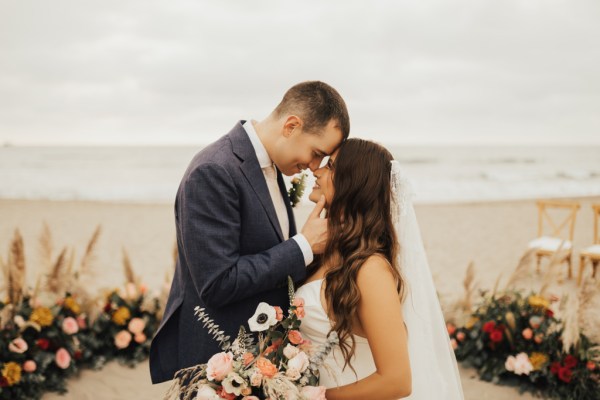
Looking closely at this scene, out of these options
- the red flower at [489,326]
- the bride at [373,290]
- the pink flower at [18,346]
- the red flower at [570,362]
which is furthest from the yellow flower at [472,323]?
the pink flower at [18,346]

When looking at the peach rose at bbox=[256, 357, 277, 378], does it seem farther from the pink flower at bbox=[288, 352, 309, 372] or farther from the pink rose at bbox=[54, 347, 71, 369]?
the pink rose at bbox=[54, 347, 71, 369]

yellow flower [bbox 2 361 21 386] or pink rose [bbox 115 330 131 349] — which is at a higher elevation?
yellow flower [bbox 2 361 21 386]

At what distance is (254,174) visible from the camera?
2.58 meters

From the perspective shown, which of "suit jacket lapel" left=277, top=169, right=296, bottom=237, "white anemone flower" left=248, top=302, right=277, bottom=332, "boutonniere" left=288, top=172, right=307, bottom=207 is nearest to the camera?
"white anemone flower" left=248, top=302, right=277, bottom=332

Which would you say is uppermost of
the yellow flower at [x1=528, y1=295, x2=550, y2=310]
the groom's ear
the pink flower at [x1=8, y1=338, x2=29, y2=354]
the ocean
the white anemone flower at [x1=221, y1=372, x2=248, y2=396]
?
the groom's ear

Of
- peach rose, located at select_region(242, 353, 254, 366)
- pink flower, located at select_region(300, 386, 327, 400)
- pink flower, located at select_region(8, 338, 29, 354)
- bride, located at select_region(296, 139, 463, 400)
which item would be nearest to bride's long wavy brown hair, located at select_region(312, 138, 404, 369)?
bride, located at select_region(296, 139, 463, 400)

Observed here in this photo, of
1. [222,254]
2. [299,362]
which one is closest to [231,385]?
[299,362]

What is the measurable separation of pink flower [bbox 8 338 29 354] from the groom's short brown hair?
3.11m

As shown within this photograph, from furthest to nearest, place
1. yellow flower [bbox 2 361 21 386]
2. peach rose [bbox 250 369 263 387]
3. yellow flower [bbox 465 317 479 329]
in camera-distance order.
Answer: yellow flower [bbox 465 317 479 329]
yellow flower [bbox 2 361 21 386]
peach rose [bbox 250 369 263 387]

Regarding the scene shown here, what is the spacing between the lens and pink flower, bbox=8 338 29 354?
418 centimetres

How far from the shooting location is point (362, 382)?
2361 mm

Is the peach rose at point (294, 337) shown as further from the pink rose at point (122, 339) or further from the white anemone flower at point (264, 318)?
the pink rose at point (122, 339)

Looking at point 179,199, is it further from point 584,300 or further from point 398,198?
point 584,300

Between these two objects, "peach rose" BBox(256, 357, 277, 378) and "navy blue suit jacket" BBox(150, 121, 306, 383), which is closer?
"peach rose" BBox(256, 357, 277, 378)
